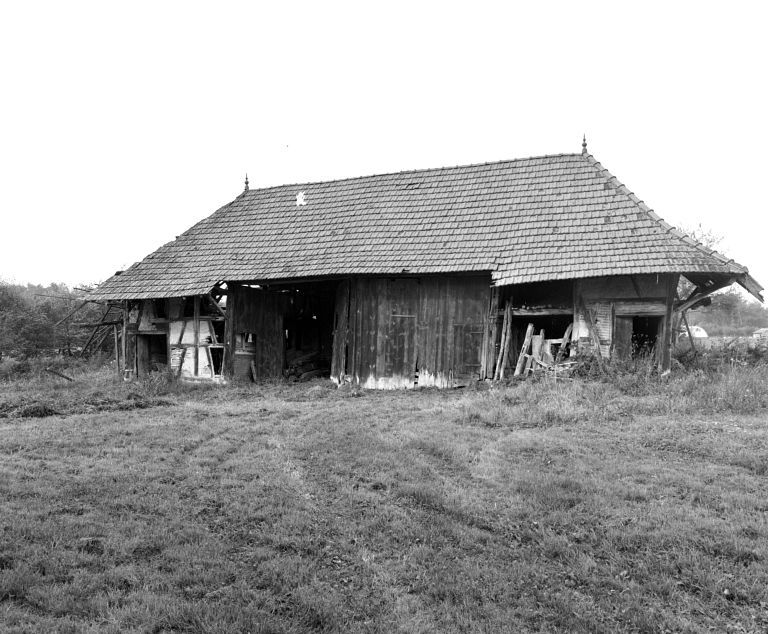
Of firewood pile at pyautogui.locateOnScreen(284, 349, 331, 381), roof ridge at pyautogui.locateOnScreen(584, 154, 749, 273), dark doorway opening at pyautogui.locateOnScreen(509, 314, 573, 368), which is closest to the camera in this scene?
roof ridge at pyautogui.locateOnScreen(584, 154, 749, 273)

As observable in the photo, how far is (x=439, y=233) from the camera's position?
1473 centimetres

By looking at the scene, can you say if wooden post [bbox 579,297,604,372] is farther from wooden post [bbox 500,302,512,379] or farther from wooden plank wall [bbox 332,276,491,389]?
wooden plank wall [bbox 332,276,491,389]

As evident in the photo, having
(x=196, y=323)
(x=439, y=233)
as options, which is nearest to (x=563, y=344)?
(x=439, y=233)

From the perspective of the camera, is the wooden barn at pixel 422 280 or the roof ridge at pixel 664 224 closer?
the roof ridge at pixel 664 224

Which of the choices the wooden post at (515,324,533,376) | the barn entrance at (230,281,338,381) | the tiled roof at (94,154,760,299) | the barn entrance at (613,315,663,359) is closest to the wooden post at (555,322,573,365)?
the wooden post at (515,324,533,376)

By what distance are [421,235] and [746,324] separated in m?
42.9

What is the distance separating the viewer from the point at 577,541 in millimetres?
4664

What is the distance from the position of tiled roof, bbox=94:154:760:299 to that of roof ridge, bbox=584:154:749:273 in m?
0.04

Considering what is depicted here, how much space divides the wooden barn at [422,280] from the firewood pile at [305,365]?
0.05 m

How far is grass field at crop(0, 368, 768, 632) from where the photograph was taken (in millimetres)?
3703

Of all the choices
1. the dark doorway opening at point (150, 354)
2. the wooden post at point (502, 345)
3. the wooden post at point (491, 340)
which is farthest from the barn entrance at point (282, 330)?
the wooden post at point (502, 345)

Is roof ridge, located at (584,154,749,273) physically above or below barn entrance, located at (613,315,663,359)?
above

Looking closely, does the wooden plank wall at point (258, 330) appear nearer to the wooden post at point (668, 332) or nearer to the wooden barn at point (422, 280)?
the wooden barn at point (422, 280)

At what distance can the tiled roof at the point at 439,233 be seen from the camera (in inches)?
488
